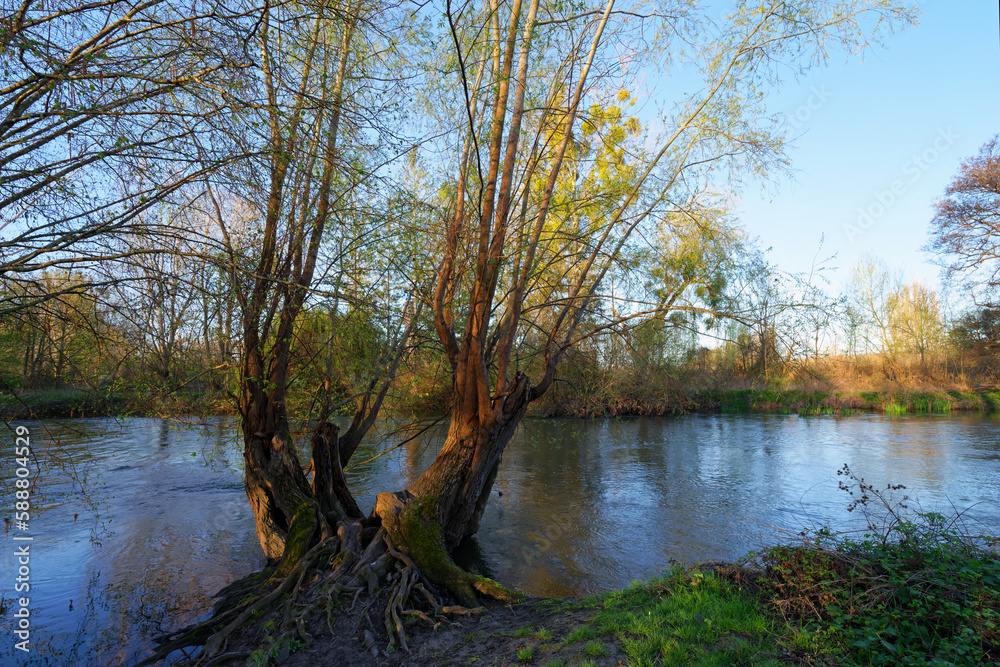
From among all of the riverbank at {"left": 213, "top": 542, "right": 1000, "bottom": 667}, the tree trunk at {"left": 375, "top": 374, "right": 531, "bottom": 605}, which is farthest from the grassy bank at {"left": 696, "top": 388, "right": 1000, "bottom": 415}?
the riverbank at {"left": 213, "top": 542, "right": 1000, "bottom": 667}

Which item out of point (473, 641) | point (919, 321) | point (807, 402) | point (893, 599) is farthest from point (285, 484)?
point (919, 321)

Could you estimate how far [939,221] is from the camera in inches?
974

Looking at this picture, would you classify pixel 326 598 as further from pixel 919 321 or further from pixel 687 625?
pixel 919 321

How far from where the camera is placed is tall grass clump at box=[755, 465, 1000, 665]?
309 centimetres

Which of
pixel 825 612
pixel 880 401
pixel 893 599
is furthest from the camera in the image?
pixel 880 401

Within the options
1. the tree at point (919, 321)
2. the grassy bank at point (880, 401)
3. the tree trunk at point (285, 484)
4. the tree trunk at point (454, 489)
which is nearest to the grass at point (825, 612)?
the tree trunk at point (454, 489)

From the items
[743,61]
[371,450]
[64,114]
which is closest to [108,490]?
[371,450]

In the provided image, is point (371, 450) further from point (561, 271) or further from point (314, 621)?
point (314, 621)

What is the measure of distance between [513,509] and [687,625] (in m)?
5.91

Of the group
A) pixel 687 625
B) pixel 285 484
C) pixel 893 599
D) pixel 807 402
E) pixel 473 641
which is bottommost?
pixel 473 641

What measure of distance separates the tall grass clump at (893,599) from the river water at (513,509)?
1.57 feet

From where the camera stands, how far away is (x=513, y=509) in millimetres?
9414

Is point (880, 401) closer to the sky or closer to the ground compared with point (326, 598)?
closer to the sky

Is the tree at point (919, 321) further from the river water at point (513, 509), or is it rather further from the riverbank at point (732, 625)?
the riverbank at point (732, 625)
